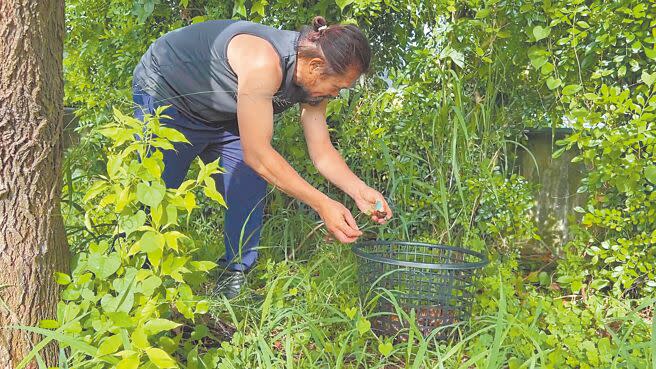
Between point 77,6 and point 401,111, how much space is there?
1.92 metres

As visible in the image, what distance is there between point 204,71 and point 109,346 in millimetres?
1164

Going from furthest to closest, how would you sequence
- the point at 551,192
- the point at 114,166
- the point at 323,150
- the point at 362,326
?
the point at 551,192, the point at 323,150, the point at 362,326, the point at 114,166

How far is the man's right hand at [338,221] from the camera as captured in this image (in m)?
2.06

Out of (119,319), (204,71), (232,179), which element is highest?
(204,71)

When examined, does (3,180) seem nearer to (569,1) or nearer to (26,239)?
(26,239)

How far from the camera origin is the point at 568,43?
262cm

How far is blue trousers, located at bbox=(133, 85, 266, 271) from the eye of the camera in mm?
2502

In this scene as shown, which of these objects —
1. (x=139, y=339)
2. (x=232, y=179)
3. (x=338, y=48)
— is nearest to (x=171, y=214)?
(x=139, y=339)

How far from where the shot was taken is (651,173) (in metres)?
2.41

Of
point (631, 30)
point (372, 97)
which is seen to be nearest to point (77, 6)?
point (372, 97)

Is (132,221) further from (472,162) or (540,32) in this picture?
(540,32)

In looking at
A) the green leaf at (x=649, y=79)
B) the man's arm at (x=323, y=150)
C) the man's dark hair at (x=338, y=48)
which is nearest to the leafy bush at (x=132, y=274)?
the man's dark hair at (x=338, y=48)

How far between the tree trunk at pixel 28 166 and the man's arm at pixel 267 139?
1.89 feet

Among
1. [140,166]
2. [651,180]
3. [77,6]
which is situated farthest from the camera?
[77,6]
